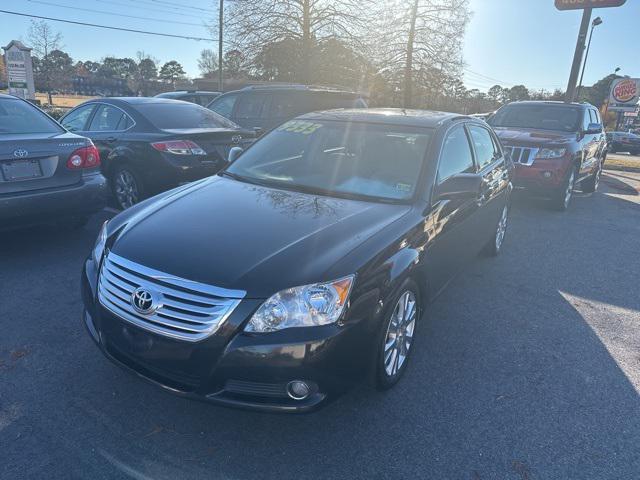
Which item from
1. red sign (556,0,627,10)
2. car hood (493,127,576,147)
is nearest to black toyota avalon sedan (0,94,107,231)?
car hood (493,127,576,147)

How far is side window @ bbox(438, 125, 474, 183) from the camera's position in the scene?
3.60 meters

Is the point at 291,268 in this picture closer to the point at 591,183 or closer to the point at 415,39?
the point at 591,183

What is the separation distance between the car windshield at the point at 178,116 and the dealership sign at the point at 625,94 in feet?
134

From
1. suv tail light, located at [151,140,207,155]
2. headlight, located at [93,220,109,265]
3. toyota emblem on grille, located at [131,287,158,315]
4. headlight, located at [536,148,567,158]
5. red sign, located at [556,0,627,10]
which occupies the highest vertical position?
red sign, located at [556,0,627,10]

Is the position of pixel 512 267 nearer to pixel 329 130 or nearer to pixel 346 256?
pixel 329 130

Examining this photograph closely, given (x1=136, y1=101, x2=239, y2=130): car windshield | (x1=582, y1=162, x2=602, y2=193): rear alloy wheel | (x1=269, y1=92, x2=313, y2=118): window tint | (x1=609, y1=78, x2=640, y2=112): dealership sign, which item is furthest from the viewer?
(x1=609, y1=78, x2=640, y2=112): dealership sign

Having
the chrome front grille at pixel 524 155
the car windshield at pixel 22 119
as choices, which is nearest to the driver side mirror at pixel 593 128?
the chrome front grille at pixel 524 155

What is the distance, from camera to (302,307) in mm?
2307

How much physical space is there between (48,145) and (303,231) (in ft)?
10.9

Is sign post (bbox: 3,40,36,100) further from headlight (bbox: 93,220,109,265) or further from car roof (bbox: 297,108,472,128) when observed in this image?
headlight (bbox: 93,220,109,265)

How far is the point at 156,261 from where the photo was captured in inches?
98.5

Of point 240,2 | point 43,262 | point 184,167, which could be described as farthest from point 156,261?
point 240,2

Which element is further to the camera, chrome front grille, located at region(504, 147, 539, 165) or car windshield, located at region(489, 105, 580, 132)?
car windshield, located at region(489, 105, 580, 132)

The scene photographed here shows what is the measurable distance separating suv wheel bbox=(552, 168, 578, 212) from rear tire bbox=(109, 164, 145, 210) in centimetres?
657
